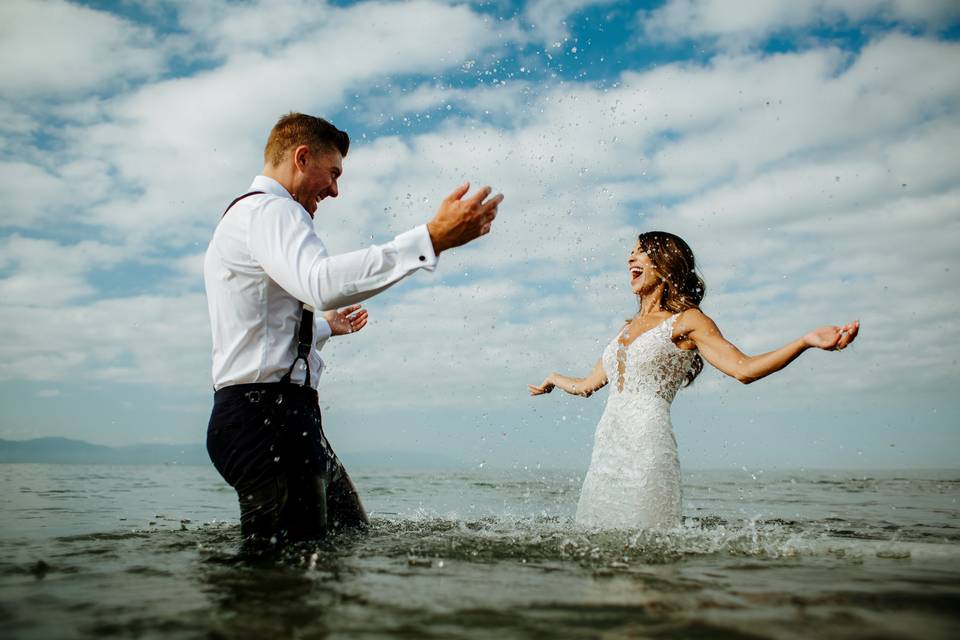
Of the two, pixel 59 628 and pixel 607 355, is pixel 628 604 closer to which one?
pixel 59 628

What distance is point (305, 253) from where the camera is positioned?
3.56m

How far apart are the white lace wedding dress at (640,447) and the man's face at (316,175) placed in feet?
9.67

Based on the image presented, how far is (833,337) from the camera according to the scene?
450 centimetres

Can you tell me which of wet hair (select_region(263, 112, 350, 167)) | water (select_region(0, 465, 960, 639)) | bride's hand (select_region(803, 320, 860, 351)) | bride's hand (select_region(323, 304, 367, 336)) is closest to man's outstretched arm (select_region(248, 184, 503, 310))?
wet hair (select_region(263, 112, 350, 167))

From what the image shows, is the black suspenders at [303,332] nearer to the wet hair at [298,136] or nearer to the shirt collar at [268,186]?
the shirt collar at [268,186]

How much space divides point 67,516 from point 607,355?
668 cm

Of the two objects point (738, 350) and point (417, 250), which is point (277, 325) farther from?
point (738, 350)

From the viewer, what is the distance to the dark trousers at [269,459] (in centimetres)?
379

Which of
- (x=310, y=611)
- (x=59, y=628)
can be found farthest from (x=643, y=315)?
(x=59, y=628)

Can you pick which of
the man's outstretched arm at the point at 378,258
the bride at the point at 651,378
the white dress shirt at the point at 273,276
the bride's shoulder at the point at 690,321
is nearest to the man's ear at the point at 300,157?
the white dress shirt at the point at 273,276

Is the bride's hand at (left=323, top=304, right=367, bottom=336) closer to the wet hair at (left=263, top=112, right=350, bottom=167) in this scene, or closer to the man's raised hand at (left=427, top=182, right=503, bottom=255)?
the wet hair at (left=263, top=112, right=350, bottom=167)

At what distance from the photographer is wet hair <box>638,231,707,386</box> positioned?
19.9 ft

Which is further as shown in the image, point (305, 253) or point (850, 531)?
point (850, 531)

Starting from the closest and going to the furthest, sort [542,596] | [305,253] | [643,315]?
[542,596], [305,253], [643,315]
